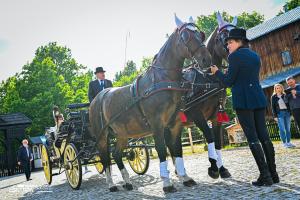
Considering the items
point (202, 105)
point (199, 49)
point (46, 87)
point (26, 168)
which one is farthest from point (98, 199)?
point (46, 87)

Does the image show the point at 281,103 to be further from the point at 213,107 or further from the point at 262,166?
the point at 262,166

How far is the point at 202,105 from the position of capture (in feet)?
23.3

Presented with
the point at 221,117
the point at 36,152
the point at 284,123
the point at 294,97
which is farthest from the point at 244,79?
the point at 36,152

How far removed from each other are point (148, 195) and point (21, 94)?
129 feet

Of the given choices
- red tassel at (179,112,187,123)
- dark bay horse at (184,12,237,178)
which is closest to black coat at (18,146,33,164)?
dark bay horse at (184,12,237,178)

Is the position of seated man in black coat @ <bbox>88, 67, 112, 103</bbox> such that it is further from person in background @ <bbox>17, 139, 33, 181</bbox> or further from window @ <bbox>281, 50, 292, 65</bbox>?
window @ <bbox>281, 50, 292, 65</bbox>

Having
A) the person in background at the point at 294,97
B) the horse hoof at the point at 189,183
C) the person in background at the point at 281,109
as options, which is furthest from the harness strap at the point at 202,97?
the person in background at the point at 281,109

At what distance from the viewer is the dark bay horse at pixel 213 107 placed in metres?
6.64

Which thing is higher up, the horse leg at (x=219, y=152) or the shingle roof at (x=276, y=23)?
the shingle roof at (x=276, y=23)

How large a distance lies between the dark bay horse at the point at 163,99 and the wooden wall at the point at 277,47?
29897 mm

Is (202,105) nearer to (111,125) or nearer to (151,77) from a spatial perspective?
(151,77)

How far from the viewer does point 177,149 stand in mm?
6461

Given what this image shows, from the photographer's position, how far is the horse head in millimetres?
5449

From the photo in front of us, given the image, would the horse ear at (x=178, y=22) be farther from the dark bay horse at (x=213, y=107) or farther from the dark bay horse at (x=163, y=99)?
the dark bay horse at (x=213, y=107)
